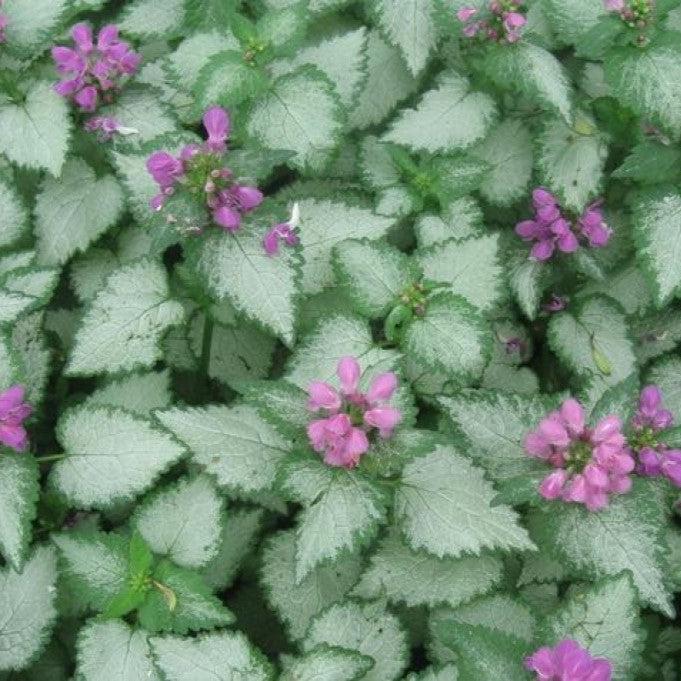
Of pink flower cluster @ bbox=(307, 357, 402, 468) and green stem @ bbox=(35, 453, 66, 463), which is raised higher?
pink flower cluster @ bbox=(307, 357, 402, 468)

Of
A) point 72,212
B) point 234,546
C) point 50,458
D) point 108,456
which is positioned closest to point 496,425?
point 234,546

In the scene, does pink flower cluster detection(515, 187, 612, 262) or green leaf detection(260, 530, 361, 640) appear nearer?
green leaf detection(260, 530, 361, 640)

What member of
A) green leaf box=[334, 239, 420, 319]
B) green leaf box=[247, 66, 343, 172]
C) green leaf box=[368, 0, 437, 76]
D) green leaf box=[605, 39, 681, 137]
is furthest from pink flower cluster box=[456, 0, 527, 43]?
green leaf box=[334, 239, 420, 319]

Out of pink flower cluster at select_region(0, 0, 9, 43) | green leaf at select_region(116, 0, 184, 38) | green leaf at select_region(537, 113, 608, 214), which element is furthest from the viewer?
green leaf at select_region(116, 0, 184, 38)

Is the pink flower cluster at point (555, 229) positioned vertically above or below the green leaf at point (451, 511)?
above

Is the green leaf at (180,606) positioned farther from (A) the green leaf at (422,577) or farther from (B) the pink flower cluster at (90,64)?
(B) the pink flower cluster at (90,64)

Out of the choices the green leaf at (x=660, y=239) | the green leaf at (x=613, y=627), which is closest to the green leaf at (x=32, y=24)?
the green leaf at (x=660, y=239)

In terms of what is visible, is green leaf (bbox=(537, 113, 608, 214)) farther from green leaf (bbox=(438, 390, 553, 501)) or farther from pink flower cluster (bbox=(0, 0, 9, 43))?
pink flower cluster (bbox=(0, 0, 9, 43))
